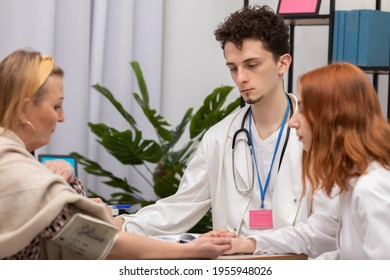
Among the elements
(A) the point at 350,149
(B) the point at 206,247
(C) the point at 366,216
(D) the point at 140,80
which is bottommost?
(B) the point at 206,247

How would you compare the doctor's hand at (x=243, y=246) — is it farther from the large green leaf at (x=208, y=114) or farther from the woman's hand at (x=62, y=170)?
the large green leaf at (x=208, y=114)

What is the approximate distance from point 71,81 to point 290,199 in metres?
2.16

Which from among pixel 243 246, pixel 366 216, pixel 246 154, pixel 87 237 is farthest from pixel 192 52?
pixel 87 237

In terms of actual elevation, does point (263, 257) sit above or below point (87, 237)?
below

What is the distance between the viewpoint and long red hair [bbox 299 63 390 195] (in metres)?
1.79

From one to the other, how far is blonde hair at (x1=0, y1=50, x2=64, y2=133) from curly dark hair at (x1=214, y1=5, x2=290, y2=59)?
1.10 m

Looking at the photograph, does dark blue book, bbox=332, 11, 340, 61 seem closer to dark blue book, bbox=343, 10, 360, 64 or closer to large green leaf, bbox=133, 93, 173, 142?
dark blue book, bbox=343, 10, 360, 64

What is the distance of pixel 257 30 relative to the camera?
264cm

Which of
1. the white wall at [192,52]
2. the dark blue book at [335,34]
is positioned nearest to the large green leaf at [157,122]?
the white wall at [192,52]

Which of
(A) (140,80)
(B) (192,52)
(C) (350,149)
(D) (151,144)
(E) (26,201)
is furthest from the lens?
(B) (192,52)

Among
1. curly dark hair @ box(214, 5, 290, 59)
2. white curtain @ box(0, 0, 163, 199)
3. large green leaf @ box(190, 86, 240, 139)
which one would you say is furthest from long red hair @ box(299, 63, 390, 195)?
white curtain @ box(0, 0, 163, 199)

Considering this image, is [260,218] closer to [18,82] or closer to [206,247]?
[206,247]

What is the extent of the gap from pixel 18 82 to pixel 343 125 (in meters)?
0.85

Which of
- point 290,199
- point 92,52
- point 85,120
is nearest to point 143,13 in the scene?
point 92,52
